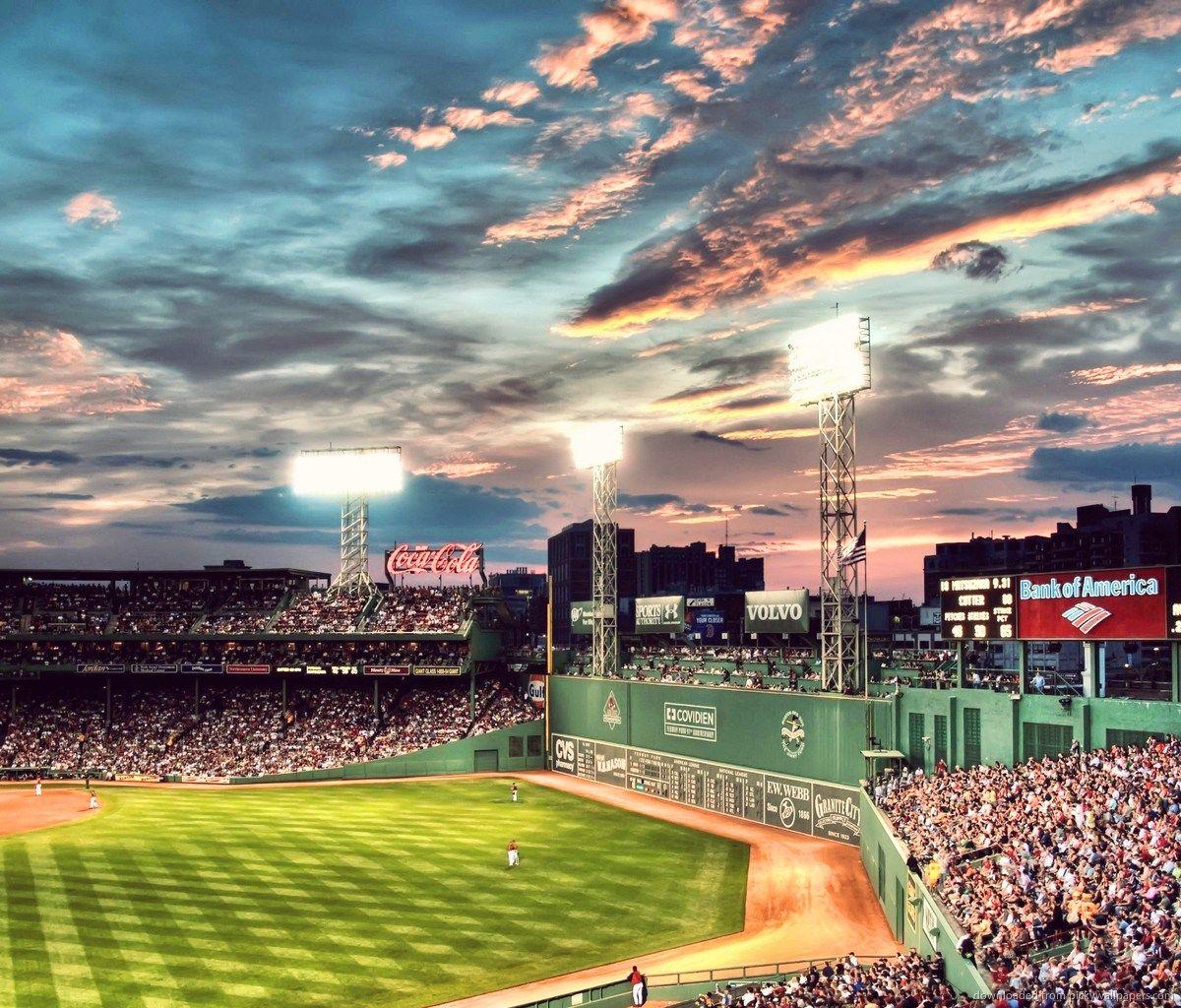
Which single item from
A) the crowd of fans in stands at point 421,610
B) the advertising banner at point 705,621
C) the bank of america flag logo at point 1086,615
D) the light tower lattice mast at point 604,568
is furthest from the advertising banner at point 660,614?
the bank of america flag logo at point 1086,615

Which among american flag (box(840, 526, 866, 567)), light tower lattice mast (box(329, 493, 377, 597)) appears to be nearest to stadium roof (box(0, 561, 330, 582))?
light tower lattice mast (box(329, 493, 377, 597))

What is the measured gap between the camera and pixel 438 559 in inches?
2990

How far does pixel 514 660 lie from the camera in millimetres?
74625

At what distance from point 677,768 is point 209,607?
40.6 m

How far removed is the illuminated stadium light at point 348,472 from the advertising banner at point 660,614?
74.3 feet

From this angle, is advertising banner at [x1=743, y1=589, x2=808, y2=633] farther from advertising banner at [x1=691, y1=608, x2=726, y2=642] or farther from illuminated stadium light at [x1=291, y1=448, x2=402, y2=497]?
illuminated stadium light at [x1=291, y1=448, x2=402, y2=497]

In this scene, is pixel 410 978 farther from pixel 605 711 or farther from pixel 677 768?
pixel 605 711

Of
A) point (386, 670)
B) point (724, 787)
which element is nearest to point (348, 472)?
point (386, 670)

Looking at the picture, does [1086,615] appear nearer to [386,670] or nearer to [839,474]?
[839,474]

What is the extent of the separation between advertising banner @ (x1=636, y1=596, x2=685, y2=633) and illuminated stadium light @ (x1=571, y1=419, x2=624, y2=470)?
357 inches

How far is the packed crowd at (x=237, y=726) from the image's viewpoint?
220ft

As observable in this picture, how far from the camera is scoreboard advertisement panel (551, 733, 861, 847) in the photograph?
45438 millimetres

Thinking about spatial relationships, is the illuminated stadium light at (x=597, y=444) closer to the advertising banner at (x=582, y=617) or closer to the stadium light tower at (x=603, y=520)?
the stadium light tower at (x=603, y=520)

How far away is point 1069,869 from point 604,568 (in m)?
44.0
